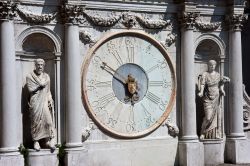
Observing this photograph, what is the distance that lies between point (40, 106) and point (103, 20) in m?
2.66

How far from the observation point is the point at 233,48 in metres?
16.0

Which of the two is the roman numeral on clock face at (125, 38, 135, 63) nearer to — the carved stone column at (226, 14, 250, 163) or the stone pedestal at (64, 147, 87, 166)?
the stone pedestal at (64, 147, 87, 166)

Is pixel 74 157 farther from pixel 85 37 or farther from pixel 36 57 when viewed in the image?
Result: pixel 85 37

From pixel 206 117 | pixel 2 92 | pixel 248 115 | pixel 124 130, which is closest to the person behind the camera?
pixel 2 92

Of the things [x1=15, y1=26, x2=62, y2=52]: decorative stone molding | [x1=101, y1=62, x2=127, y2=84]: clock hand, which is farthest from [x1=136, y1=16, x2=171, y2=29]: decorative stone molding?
[x1=15, y1=26, x2=62, y2=52]: decorative stone molding

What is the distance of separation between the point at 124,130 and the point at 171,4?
3.52 meters

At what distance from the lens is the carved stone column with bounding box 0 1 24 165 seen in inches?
502

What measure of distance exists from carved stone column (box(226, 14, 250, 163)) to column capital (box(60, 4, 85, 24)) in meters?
4.58

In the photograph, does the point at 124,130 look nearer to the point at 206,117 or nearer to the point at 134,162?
the point at 134,162

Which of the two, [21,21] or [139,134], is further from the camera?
[139,134]

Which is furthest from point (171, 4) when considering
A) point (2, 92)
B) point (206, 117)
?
point (2, 92)

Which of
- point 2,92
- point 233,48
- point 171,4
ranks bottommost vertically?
point 2,92

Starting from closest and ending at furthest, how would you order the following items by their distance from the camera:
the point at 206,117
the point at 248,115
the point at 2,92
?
the point at 2,92 < the point at 206,117 < the point at 248,115

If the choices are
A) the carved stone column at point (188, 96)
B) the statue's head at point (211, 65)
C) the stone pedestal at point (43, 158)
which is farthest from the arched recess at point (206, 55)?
the stone pedestal at point (43, 158)
